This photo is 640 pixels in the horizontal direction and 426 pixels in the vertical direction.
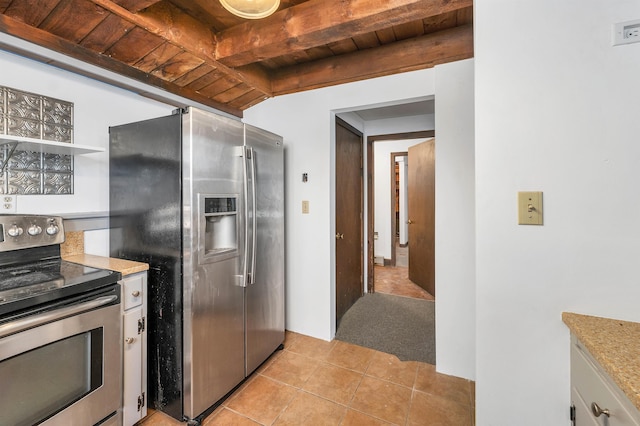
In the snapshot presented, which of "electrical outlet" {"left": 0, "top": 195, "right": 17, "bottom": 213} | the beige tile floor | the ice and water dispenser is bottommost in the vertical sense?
the beige tile floor

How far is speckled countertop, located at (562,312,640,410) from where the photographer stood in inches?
26.6

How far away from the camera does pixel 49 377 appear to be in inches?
45.8

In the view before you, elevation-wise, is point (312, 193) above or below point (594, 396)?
above

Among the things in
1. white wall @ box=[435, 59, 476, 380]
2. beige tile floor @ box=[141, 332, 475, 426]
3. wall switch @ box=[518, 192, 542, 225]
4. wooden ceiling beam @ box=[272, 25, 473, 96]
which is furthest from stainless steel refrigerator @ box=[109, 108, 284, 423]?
wall switch @ box=[518, 192, 542, 225]

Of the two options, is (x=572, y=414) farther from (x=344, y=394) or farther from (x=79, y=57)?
(x=79, y=57)

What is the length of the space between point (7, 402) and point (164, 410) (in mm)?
827

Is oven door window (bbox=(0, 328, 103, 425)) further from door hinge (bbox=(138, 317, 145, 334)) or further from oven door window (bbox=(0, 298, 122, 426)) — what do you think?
door hinge (bbox=(138, 317, 145, 334))

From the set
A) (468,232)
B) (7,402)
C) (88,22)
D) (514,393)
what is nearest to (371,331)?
(468,232)

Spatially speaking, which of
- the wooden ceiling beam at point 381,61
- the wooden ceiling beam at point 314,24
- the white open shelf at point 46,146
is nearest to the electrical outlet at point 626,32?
the wooden ceiling beam at point 314,24

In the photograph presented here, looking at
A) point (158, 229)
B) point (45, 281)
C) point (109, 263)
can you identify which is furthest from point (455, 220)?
point (45, 281)

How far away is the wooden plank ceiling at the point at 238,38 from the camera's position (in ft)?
4.99

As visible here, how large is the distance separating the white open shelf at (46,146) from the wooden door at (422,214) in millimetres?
3370

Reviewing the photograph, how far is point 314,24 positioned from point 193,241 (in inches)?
58.8

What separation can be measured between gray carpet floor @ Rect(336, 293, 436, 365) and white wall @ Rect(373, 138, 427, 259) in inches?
69.1
